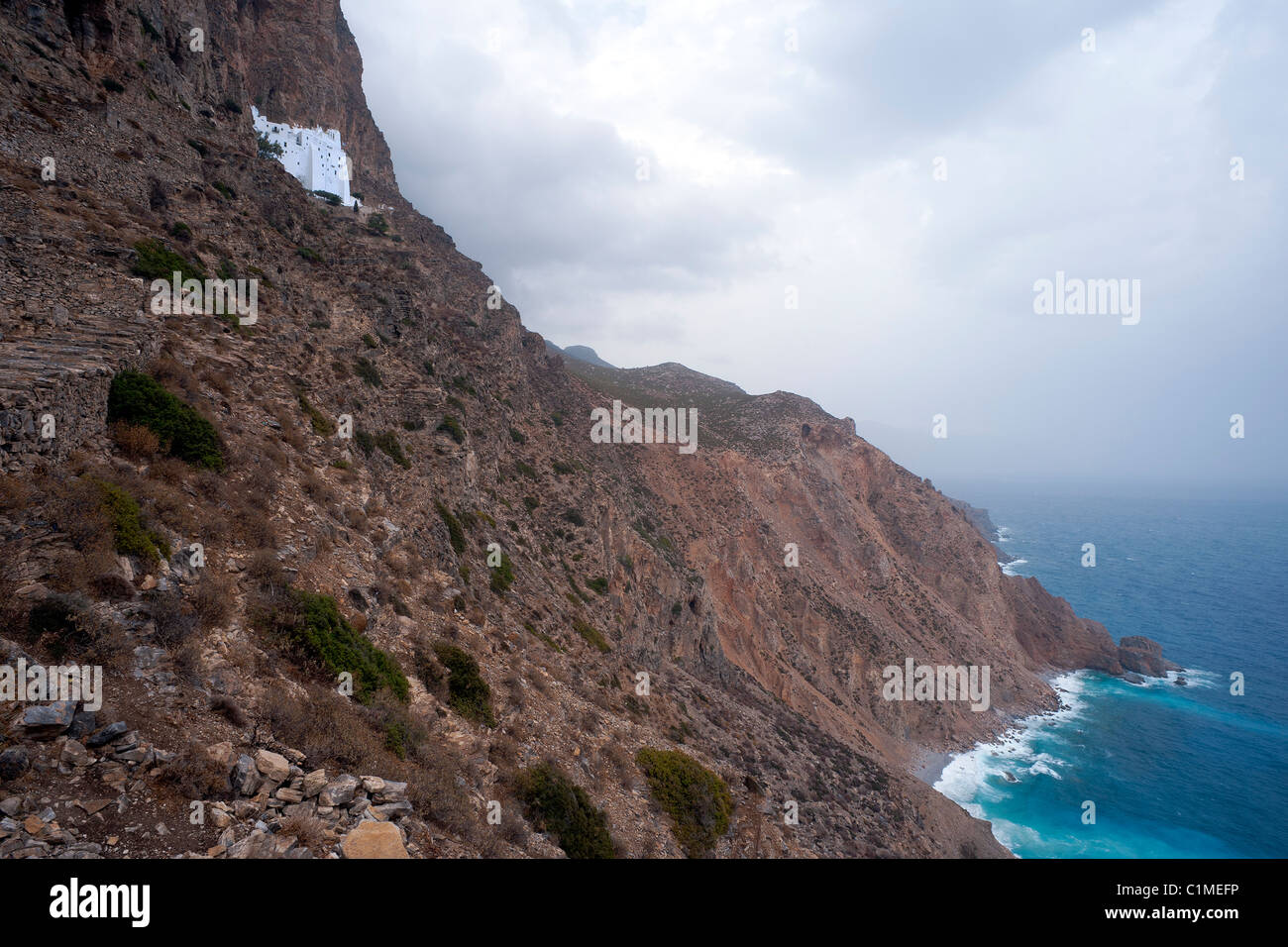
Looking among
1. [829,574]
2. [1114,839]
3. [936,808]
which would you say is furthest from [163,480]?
[1114,839]

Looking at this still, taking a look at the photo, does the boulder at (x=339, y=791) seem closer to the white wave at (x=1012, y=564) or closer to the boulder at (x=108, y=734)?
the boulder at (x=108, y=734)

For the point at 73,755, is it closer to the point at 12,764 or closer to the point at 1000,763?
the point at 12,764

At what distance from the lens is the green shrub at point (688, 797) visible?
1608 cm

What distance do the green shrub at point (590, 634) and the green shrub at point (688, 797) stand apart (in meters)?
5.73

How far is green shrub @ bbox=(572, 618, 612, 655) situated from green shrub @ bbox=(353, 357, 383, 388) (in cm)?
1378

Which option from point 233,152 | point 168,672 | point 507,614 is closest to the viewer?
point 168,672

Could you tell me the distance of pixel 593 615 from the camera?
2636cm

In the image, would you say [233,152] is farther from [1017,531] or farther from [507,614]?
[1017,531]

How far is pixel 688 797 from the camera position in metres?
17.0

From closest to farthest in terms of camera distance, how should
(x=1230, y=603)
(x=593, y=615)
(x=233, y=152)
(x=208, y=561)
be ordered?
(x=208, y=561) < (x=233, y=152) < (x=593, y=615) < (x=1230, y=603)

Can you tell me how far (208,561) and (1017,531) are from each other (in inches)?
7990

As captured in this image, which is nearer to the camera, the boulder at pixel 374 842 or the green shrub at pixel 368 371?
the boulder at pixel 374 842

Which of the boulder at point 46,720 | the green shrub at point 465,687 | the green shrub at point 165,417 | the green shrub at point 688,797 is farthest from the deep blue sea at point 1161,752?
the green shrub at point 165,417

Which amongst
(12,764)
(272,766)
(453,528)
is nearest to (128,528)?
(12,764)
